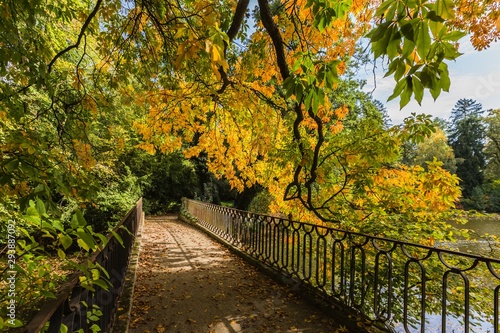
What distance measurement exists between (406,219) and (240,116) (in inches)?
161

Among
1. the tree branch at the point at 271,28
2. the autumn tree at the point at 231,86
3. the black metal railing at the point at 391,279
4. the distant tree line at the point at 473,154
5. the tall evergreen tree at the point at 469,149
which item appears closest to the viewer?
the autumn tree at the point at 231,86

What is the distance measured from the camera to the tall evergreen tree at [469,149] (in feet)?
141

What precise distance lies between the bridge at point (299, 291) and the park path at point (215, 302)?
14 millimetres

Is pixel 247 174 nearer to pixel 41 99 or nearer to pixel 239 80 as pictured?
pixel 239 80

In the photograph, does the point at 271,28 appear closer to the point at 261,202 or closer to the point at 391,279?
the point at 391,279

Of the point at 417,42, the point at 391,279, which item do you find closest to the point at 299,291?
the point at 391,279

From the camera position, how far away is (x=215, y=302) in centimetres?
432

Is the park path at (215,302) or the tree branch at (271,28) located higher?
the tree branch at (271,28)

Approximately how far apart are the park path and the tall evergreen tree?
4858 centimetres

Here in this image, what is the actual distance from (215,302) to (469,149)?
56352mm

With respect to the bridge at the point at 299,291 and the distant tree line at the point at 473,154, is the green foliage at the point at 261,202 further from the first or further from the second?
the distant tree line at the point at 473,154

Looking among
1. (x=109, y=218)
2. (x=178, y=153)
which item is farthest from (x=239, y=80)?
(x=178, y=153)

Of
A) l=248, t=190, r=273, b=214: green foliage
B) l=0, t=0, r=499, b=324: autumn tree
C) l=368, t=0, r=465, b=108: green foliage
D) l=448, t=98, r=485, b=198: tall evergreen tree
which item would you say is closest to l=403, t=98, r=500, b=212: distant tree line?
l=448, t=98, r=485, b=198: tall evergreen tree

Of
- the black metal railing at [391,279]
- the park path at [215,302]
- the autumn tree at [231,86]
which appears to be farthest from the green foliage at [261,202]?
the black metal railing at [391,279]
